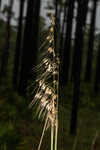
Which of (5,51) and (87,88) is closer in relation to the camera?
(87,88)

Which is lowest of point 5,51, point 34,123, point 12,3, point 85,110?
point 85,110

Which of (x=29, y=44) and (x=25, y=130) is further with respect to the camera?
(x=29, y=44)

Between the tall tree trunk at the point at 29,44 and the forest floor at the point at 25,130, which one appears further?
the tall tree trunk at the point at 29,44

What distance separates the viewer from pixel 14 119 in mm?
6598

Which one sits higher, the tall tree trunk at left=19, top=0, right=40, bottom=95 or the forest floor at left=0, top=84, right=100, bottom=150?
the tall tree trunk at left=19, top=0, right=40, bottom=95

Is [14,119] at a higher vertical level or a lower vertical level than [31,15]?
lower

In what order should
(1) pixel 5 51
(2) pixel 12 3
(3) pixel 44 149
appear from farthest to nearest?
1. (2) pixel 12 3
2. (1) pixel 5 51
3. (3) pixel 44 149

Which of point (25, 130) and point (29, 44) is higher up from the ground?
point (29, 44)

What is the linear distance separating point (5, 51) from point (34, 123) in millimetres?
13657

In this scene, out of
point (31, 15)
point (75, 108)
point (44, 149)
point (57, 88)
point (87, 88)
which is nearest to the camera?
point (57, 88)

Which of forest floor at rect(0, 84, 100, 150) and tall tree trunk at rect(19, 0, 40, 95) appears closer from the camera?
forest floor at rect(0, 84, 100, 150)

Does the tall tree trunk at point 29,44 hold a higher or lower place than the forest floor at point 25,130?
higher

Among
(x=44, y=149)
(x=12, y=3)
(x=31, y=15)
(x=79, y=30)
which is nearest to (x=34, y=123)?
(x=44, y=149)

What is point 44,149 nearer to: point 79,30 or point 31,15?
point 79,30
